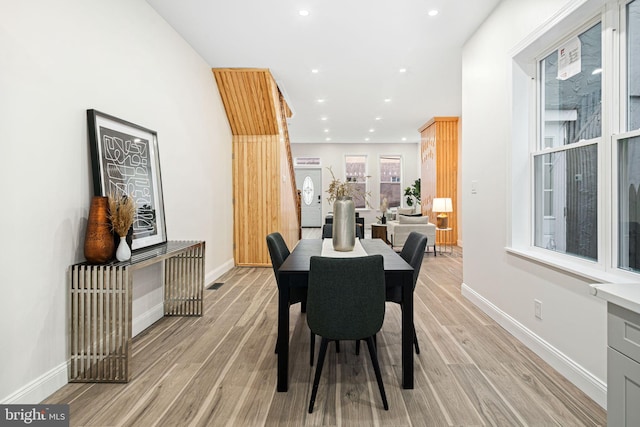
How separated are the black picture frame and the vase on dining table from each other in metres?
1.61

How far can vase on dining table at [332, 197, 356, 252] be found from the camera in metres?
2.54

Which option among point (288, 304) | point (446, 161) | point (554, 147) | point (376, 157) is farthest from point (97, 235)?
point (376, 157)

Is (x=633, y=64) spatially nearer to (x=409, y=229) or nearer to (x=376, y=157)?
(x=409, y=229)

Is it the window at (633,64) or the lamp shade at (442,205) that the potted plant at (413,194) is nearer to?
the lamp shade at (442,205)

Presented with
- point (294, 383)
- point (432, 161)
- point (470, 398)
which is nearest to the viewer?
point (470, 398)

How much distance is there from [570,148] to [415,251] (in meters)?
1.27

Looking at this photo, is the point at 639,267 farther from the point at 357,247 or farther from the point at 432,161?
the point at 432,161

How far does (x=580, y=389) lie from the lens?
1969 mm

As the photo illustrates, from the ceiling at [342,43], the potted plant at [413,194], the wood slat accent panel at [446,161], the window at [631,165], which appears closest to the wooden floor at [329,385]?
the window at [631,165]

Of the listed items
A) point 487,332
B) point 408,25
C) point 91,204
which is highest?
point 408,25

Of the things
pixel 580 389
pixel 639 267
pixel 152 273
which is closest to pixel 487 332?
pixel 580 389

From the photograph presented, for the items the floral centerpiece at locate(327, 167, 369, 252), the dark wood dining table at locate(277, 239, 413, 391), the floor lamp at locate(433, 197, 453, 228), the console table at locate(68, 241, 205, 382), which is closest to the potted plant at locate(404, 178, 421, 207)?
the floor lamp at locate(433, 197, 453, 228)

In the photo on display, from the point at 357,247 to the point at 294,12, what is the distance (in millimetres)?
2294

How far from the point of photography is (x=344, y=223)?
253cm
